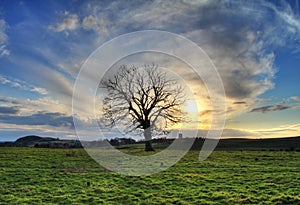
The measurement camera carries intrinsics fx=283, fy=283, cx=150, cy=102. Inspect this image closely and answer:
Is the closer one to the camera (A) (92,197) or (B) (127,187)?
(A) (92,197)

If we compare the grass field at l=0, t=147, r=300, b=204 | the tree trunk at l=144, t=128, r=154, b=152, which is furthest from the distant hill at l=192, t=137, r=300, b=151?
the grass field at l=0, t=147, r=300, b=204

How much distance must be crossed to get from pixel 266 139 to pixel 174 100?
4678 cm

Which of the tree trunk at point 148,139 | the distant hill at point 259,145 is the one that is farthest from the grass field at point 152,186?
the distant hill at point 259,145

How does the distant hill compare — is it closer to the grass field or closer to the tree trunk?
the tree trunk

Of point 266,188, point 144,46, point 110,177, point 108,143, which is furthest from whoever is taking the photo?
point 108,143

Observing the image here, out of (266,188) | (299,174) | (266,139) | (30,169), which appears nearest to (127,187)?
(266,188)

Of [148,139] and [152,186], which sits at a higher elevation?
[148,139]

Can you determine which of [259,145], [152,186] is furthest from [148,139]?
[259,145]

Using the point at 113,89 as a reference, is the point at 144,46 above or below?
above

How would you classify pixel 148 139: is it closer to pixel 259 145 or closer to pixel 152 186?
pixel 152 186

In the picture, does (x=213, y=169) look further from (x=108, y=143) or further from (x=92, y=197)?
(x=108, y=143)

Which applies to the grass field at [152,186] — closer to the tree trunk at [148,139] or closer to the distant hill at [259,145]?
the tree trunk at [148,139]

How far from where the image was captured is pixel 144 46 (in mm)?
44625

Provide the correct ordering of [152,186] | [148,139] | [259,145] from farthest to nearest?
1. [259,145]
2. [148,139]
3. [152,186]
